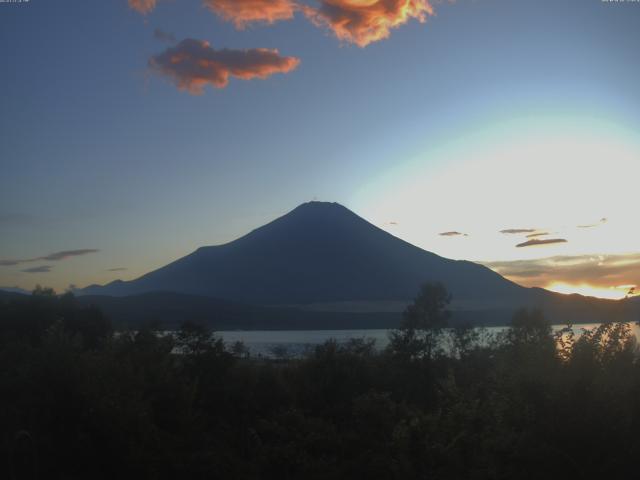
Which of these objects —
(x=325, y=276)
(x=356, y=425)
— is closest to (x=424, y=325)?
(x=356, y=425)

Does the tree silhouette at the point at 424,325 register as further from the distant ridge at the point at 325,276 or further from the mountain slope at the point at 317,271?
the mountain slope at the point at 317,271

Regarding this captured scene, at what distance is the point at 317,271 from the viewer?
16075 centimetres

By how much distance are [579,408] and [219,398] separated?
866 inches

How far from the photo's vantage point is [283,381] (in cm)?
3072

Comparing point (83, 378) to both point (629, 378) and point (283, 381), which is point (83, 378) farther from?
point (283, 381)

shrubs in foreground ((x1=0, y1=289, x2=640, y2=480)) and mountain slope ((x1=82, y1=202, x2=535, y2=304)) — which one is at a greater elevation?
mountain slope ((x1=82, y1=202, x2=535, y2=304))

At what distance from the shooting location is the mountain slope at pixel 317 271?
145m

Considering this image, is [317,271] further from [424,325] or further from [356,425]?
[356,425]

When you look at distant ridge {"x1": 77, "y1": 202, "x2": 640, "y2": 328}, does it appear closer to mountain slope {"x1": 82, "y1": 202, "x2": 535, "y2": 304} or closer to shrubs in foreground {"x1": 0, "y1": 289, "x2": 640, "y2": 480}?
mountain slope {"x1": 82, "y1": 202, "x2": 535, "y2": 304}

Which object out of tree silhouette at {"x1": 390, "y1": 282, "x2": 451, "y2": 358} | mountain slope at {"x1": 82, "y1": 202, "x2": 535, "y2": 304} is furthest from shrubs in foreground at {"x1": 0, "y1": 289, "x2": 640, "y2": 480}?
mountain slope at {"x1": 82, "y1": 202, "x2": 535, "y2": 304}

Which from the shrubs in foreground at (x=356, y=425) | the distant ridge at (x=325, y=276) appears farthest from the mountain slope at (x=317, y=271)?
the shrubs in foreground at (x=356, y=425)

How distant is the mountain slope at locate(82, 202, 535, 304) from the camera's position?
145 m

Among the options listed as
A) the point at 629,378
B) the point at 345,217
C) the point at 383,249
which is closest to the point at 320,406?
the point at 629,378

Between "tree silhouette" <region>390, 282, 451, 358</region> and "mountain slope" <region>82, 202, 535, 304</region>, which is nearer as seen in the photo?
"tree silhouette" <region>390, 282, 451, 358</region>
